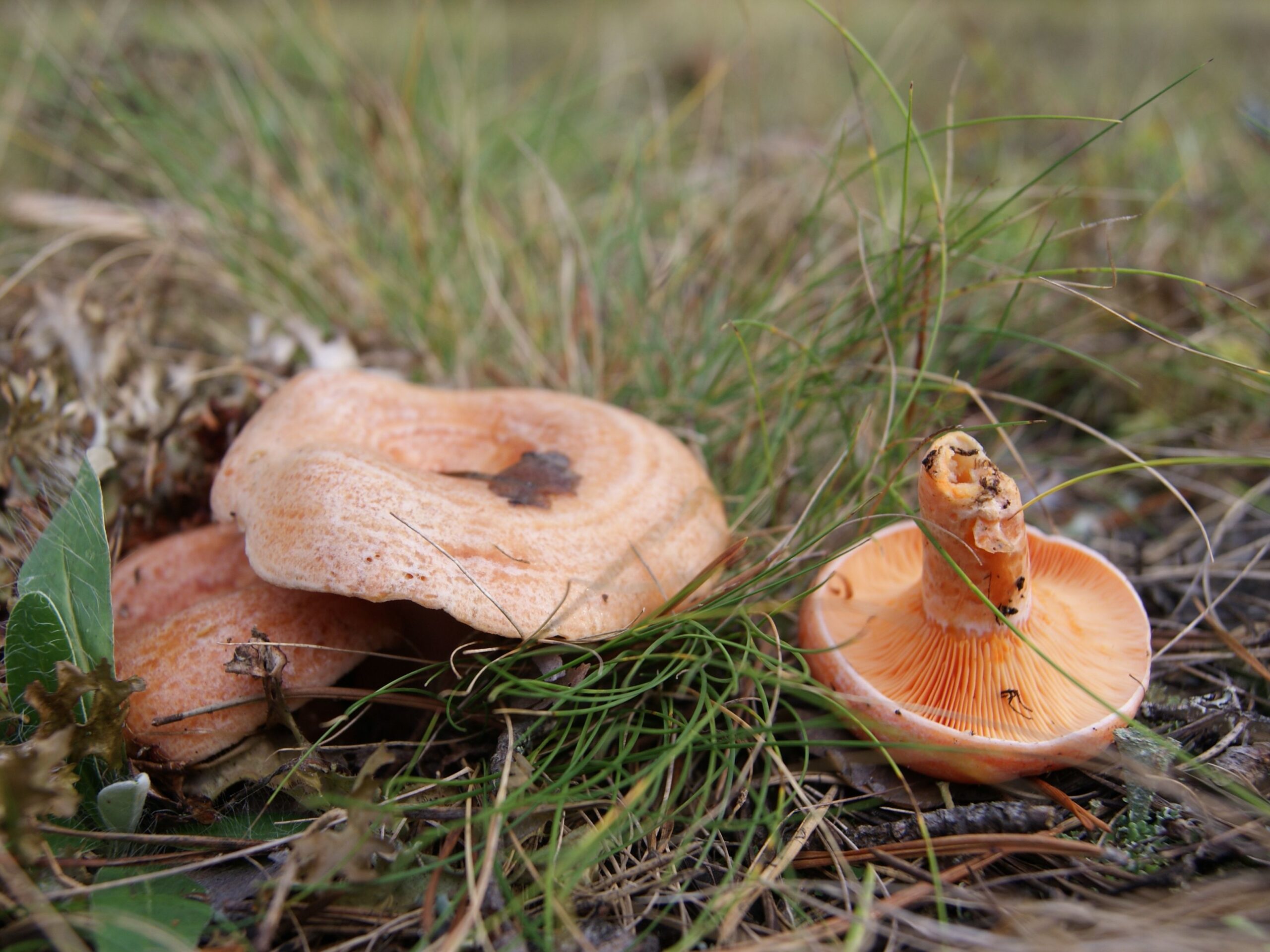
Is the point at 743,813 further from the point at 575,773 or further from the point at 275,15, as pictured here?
the point at 275,15

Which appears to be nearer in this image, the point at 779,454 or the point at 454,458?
the point at 454,458

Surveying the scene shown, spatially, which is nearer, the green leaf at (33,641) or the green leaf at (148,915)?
the green leaf at (148,915)

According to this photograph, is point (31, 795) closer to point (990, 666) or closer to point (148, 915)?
point (148, 915)

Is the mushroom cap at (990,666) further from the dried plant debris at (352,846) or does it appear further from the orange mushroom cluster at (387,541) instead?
the dried plant debris at (352,846)

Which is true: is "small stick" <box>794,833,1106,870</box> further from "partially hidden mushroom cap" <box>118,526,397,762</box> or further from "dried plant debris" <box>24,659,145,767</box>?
"dried plant debris" <box>24,659,145,767</box>

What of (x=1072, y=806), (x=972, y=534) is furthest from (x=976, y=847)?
(x=972, y=534)

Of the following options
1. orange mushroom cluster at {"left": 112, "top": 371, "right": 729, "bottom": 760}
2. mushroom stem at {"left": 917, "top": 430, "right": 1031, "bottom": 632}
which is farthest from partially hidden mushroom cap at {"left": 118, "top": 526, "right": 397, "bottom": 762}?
mushroom stem at {"left": 917, "top": 430, "right": 1031, "bottom": 632}

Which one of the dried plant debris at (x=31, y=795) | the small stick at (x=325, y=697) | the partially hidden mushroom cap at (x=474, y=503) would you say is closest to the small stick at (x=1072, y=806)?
the partially hidden mushroom cap at (x=474, y=503)

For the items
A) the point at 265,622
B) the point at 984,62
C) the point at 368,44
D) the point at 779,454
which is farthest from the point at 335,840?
the point at 368,44
